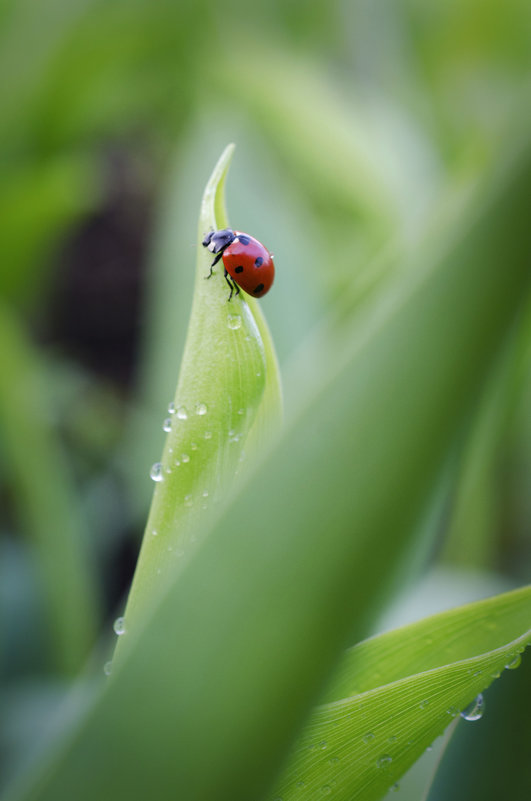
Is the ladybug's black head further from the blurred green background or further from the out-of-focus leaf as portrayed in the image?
the out-of-focus leaf

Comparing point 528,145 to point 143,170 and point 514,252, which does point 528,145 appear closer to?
point 514,252

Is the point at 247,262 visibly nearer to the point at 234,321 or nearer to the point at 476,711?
the point at 234,321

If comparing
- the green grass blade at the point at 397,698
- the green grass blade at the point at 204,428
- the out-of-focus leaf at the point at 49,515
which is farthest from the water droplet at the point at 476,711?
the out-of-focus leaf at the point at 49,515

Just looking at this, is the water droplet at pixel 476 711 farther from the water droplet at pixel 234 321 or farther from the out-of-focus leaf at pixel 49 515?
the out-of-focus leaf at pixel 49 515

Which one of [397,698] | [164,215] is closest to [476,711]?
[397,698]

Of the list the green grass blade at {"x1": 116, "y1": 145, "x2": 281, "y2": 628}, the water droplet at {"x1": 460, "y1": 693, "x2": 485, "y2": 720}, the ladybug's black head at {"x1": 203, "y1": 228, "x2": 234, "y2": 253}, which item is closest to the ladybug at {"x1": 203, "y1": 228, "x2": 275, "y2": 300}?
the ladybug's black head at {"x1": 203, "y1": 228, "x2": 234, "y2": 253}

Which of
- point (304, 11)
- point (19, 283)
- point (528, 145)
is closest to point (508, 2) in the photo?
point (304, 11)
